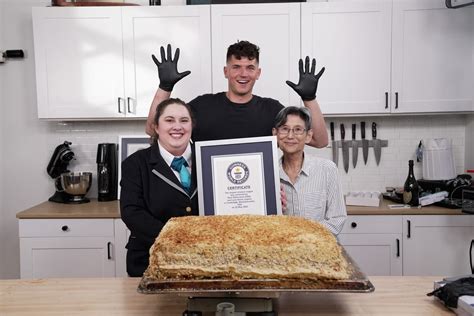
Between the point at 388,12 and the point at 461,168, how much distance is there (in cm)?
134

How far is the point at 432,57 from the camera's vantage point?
3.31 meters

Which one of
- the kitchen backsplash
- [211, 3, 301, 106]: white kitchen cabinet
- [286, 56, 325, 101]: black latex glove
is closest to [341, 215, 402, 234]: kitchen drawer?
the kitchen backsplash

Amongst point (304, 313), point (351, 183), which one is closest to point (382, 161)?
point (351, 183)

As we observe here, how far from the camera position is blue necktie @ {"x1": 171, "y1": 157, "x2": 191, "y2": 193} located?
6.45ft

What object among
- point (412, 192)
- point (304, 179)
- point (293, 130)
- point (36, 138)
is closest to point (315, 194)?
point (304, 179)

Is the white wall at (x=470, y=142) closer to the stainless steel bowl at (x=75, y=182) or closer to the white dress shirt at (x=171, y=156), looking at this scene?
the white dress shirt at (x=171, y=156)

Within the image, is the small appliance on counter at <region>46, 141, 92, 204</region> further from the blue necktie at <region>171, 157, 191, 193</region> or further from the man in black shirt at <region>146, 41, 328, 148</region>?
the blue necktie at <region>171, 157, 191, 193</region>

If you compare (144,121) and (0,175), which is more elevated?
(144,121)

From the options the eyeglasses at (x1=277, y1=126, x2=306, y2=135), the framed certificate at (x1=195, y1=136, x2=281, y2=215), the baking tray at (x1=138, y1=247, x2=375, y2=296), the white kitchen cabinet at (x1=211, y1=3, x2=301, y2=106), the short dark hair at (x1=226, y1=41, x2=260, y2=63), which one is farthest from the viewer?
the white kitchen cabinet at (x1=211, y1=3, x2=301, y2=106)

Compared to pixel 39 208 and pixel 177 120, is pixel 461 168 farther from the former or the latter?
pixel 39 208

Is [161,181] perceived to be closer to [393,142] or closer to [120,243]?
[120,243]

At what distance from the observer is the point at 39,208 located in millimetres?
3320

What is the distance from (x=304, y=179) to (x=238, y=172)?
368 millimetres

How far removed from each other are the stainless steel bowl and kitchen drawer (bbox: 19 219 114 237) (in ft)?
1.14
